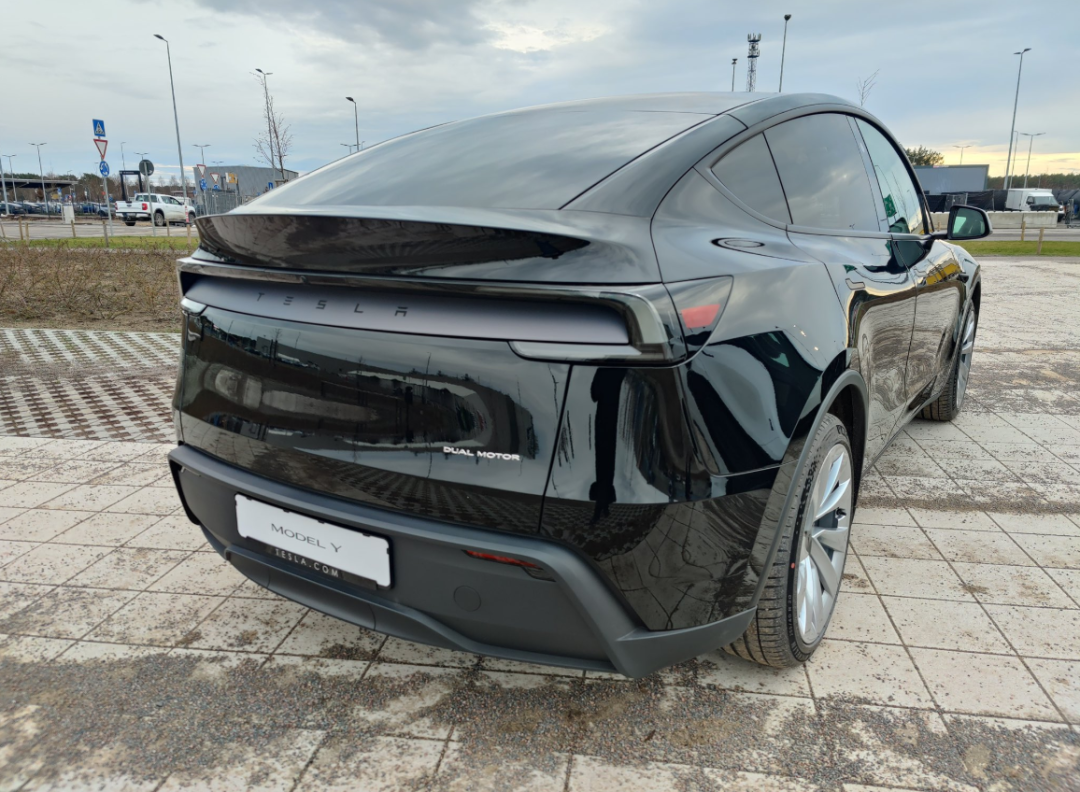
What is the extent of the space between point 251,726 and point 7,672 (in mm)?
859

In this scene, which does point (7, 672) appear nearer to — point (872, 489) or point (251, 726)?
point (251, 726)

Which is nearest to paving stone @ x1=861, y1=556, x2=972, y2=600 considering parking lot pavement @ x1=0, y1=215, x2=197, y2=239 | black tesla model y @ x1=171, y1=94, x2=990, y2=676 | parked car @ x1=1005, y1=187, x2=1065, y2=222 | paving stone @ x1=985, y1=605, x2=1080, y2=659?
paving stone @ x1=985, y1=605, x2=1080, y2=659

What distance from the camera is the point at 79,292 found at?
1025 centimetres

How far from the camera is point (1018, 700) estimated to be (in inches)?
80.9

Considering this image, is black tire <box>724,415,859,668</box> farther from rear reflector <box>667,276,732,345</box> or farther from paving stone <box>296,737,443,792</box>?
paving stone <box>296,737,443,792</box>

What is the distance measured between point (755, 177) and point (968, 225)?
200cm

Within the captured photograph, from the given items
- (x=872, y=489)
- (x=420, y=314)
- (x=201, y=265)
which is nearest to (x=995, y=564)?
(x=872, y=489)

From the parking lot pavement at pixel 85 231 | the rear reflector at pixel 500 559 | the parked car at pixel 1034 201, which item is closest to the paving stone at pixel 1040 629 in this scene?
the rear reflector at pixel 500 559

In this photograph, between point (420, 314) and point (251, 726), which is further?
point (251, 726)

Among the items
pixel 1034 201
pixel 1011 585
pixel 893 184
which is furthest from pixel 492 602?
pixel 1034 201

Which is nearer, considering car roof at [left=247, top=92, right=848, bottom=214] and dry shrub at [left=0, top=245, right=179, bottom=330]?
car roof at [left=247, top=92, right=848, bottom=214]

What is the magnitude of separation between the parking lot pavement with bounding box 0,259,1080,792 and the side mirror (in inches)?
49.9

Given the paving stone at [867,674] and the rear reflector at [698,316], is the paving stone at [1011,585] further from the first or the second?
the rear reflector at [698,316]

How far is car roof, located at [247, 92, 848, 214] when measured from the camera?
1.86 metres
